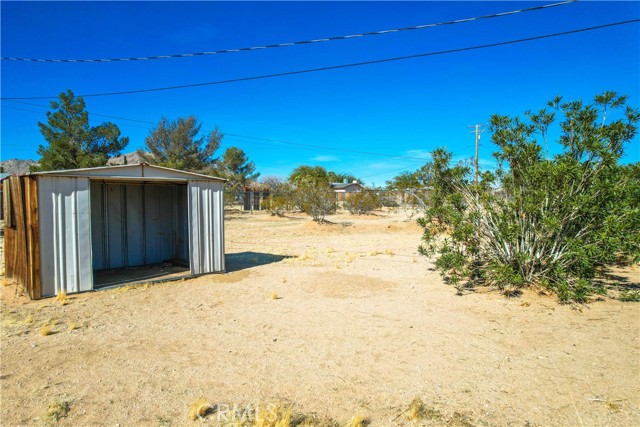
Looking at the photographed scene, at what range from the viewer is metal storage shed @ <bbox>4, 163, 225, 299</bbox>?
22.4 ft

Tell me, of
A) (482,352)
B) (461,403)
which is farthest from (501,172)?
(461,403)

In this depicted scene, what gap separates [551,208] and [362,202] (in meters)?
24.1

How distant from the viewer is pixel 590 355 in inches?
176

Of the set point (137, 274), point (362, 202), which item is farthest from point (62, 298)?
point (362, 202)

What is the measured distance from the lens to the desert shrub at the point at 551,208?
19.7 ft

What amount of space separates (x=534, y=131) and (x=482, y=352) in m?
4.41

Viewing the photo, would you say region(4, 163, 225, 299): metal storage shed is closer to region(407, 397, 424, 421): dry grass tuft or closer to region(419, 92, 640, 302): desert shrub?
region(419, 92, 640, 302): desert shrub

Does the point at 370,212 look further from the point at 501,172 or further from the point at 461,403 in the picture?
the point at 461,403

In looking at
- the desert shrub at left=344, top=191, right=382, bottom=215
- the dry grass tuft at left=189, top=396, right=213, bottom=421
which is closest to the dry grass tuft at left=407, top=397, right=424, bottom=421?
the dry grass tuft at left=189, top=396, right=213, bottom=421

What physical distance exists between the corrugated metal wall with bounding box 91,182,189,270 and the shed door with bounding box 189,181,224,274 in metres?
1.89

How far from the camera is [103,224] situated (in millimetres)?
9711

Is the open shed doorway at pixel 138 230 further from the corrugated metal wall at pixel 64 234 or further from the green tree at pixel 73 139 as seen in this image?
the green tree at pixel 73 139

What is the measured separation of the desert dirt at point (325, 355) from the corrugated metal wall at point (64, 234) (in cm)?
34

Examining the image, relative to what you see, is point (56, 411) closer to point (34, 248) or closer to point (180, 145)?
point (34, 248)
